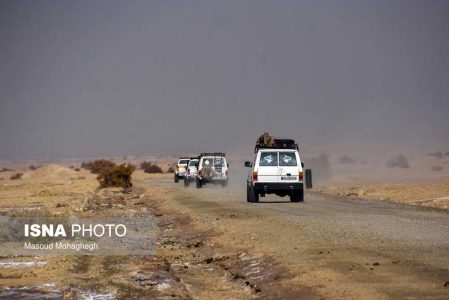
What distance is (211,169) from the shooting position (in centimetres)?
5359

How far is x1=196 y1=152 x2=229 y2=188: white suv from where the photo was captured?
53312mm

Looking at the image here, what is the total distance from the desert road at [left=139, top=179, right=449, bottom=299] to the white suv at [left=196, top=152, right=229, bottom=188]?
2036 cm

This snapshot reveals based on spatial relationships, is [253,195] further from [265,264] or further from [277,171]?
[265,264]

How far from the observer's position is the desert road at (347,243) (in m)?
12.8

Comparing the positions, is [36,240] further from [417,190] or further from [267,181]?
[417,190]

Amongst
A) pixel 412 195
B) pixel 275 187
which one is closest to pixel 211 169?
pixel 412 195

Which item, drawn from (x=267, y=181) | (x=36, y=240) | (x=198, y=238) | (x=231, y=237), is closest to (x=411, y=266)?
(x=231, y=237)

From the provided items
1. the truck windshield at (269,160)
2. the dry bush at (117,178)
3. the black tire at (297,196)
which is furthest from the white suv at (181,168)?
the truck windshield at (269,160)

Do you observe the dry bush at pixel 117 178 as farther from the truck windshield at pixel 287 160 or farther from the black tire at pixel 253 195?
the truck windshield at pixel 287 160

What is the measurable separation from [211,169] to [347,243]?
3548 cm

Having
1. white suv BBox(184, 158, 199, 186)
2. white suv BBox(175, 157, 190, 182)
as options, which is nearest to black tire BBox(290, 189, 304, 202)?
white suv BBox(184, 158, 199, 186)

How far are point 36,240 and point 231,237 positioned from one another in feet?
15.3

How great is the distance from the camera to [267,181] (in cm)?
3344

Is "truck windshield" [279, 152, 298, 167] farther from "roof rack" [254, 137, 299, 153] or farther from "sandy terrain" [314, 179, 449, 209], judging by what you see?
"sandy terrain" [314, 179, 449, 209]
